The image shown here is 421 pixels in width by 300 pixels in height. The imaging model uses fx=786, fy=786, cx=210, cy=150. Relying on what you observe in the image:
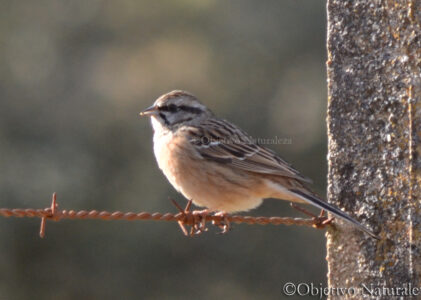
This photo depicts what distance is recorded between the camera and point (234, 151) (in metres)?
5.64

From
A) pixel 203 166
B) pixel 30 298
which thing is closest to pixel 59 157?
pixel 30 298

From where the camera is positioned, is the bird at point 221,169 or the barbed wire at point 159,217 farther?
the bird at point 221,169

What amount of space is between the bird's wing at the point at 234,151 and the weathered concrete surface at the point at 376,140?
147 cm

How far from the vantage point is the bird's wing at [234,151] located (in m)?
5.40

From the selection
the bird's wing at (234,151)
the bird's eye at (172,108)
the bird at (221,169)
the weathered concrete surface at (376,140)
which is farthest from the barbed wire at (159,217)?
the bird's eye at (172,108)

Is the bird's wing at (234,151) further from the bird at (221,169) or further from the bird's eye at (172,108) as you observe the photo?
the bird's eye at (172,108)

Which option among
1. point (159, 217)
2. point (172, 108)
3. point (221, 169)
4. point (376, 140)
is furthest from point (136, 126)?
point (376, 140)

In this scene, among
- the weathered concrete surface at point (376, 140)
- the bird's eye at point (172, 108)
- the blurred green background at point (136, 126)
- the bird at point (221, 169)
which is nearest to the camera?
the weathered concrete surface at point (376, 140)

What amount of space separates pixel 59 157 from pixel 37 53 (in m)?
1.82

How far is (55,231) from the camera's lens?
32.3ft

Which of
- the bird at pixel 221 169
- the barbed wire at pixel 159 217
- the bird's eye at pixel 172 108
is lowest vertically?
the barbed wire at pixel 159 217

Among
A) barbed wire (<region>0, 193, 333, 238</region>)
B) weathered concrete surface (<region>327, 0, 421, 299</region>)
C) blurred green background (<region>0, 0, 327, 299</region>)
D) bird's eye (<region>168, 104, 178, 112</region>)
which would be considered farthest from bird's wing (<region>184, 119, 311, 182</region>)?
blurred green background (<region>0, 0, 327, 299</region>)

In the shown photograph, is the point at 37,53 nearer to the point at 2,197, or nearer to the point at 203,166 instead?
the point at 2,197

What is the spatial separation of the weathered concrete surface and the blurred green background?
619 cm
